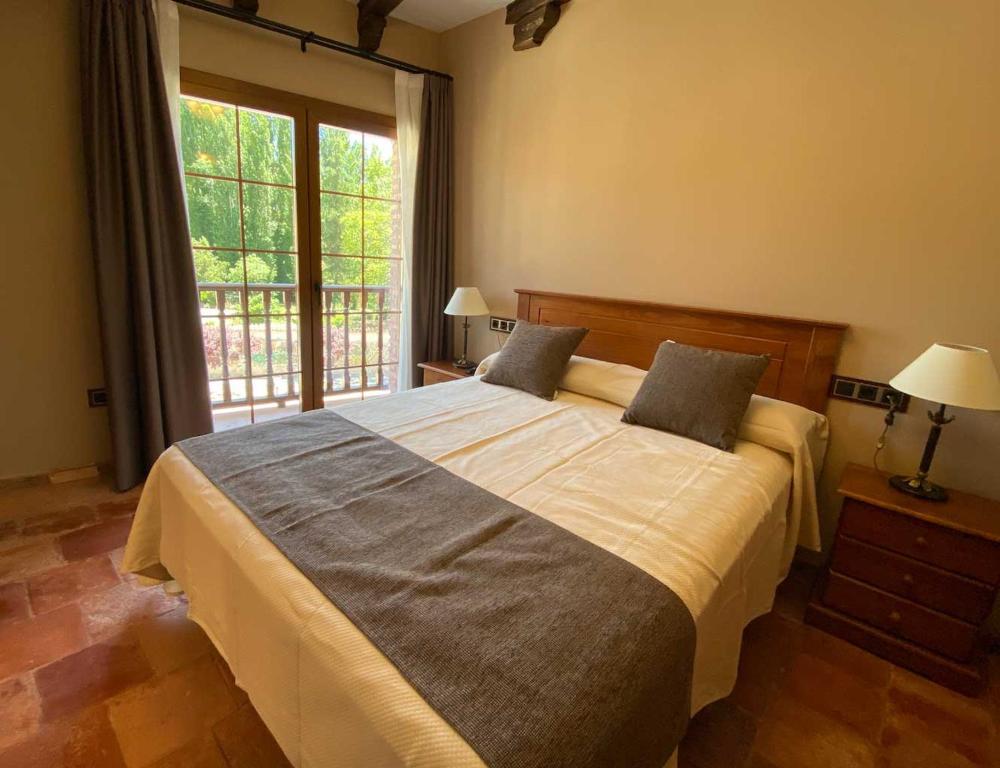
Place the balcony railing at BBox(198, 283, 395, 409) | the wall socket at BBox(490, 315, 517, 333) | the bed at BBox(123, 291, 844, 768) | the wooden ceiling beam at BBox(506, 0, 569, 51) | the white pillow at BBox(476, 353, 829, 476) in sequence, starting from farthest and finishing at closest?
the wall socket at BBox(490, 315, 517, 333), the balcony railing at BBox(198, 283, 395, 409), the wooden ceiling beam at BBox(506, 0, 569, 51), the white pillow at BBox(476, 353, 829, 476), the bed at BBox(123, 291, 844, 768)

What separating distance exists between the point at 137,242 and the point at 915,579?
3.52 meters

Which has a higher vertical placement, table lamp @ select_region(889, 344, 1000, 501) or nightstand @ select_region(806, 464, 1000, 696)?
table lamp @ select_region(889, 344, 1000, 501)

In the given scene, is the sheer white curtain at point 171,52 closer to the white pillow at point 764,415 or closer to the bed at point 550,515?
the bed at point 550,515

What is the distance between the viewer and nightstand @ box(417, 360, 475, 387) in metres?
3.20

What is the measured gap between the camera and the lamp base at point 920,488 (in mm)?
1671

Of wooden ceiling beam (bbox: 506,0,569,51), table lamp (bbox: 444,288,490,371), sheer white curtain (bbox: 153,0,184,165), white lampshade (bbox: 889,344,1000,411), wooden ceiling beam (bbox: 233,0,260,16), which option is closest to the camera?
white lampshade (bbox: 889,344,1000,411)

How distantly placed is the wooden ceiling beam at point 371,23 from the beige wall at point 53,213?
189mm

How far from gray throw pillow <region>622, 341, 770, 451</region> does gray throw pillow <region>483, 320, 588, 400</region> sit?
1.54ft

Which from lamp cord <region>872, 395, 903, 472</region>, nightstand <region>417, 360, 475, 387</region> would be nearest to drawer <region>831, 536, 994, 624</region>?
lamp cord <region>872, 395, 903, 472</region>

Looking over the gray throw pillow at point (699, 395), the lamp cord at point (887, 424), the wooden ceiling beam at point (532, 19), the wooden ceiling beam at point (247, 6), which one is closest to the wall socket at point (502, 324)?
the gray throw pillow at point (699, 395)

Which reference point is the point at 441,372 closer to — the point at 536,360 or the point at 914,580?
the point at 536,360

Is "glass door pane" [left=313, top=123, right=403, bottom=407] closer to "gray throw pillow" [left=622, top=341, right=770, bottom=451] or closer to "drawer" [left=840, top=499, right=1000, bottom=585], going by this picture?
"gray throw pillow" [left=622, top=341, right=770, bottom=451]

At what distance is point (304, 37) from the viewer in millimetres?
2760

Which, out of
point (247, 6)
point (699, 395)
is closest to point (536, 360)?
point (699, 395)
